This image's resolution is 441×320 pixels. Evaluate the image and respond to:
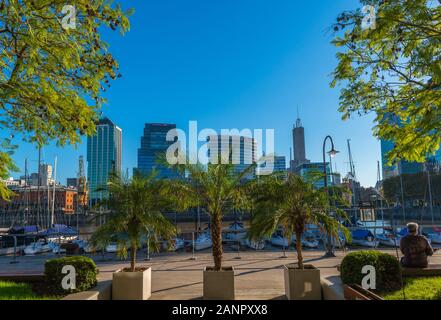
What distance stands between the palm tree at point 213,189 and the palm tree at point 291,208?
50 cm

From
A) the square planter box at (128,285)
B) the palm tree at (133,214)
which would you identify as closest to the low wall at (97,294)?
the square planter box at (128,285)

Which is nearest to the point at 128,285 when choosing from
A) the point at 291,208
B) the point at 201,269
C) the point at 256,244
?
the point at 291,208

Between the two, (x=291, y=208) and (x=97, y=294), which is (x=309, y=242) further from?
(x=97, y=294)

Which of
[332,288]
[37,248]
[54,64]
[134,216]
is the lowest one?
[37,248]

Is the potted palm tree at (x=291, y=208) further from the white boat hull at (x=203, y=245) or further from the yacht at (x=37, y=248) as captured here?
the yacht at (x=37, y=248)

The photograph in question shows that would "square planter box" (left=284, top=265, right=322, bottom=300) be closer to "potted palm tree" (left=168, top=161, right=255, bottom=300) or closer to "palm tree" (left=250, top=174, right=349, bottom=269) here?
"palm tree" (left=250, top=174, right=349, bottom=269)

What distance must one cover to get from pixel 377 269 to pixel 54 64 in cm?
782

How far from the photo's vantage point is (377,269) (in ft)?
23.8

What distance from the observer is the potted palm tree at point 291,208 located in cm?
873

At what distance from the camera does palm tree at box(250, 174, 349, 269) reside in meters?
8.77

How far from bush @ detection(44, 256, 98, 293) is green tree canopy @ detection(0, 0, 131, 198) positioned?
7.44 feet
